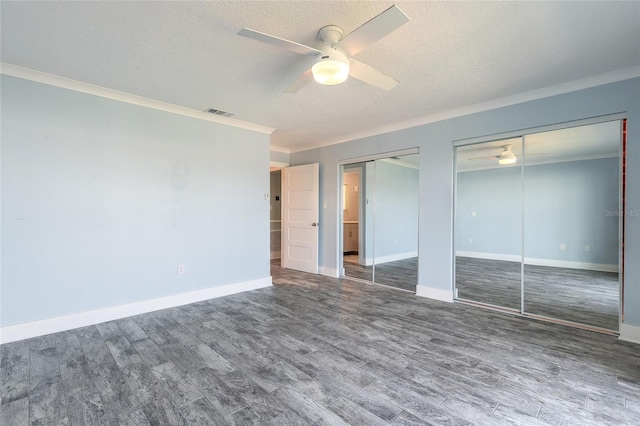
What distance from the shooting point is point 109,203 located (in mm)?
3205

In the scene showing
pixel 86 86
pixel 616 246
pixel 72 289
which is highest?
pixel 86 86

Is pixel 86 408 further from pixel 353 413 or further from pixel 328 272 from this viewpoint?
pixel 328 272

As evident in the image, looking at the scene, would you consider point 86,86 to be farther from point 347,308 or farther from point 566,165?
point 566,165

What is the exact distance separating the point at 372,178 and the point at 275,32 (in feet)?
11.3

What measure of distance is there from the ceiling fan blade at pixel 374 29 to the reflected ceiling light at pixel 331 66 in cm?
7

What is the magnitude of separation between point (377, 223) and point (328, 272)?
4.31 feet

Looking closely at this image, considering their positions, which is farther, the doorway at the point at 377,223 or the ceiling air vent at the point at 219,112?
the doorway at the point at 377,223

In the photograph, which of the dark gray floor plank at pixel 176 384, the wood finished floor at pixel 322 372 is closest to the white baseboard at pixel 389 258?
the wood finished floor at pixel 322 372

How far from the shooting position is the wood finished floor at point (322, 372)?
68.1 inches

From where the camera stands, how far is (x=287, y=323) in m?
3.14

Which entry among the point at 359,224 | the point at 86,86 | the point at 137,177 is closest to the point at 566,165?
the point at 359,224

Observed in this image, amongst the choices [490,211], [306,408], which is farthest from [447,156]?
[306,408]

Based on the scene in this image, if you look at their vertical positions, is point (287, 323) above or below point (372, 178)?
below

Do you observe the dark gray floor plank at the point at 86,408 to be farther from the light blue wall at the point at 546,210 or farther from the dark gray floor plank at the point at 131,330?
the light blue wall at the point at 546,210
